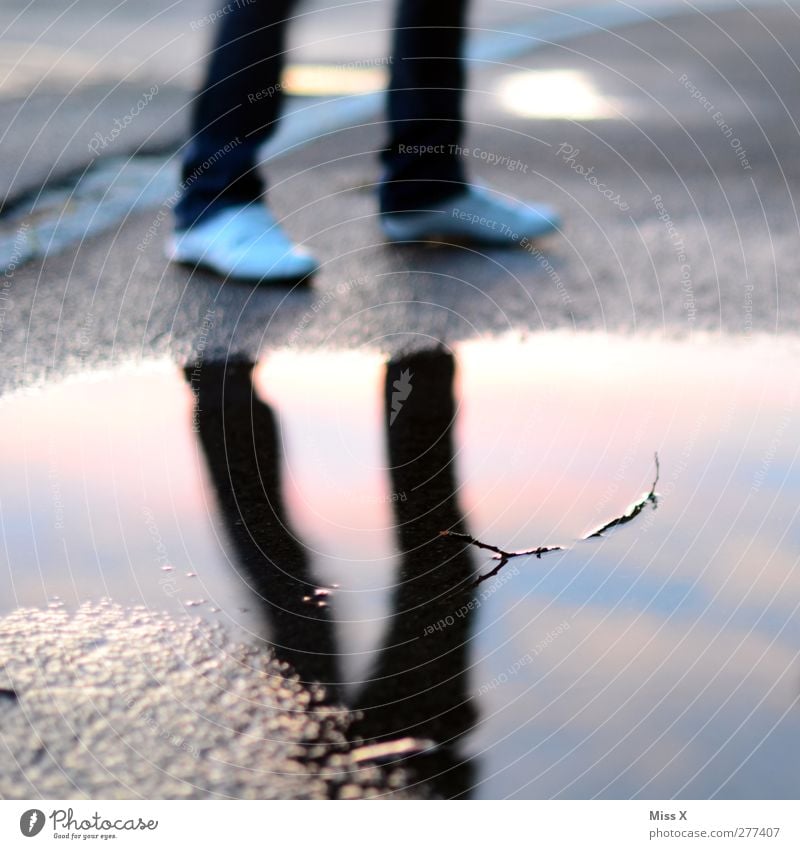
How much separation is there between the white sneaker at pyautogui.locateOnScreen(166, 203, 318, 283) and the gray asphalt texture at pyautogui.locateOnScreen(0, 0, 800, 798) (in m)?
0.03

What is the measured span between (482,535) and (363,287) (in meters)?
0.59

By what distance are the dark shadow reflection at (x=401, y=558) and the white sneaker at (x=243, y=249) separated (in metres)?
0.26

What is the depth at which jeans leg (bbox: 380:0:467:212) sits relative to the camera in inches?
66.7

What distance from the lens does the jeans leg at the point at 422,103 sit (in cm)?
170

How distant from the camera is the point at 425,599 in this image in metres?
0.81

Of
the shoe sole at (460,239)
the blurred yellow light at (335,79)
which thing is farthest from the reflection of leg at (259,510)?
the blurred yellow light at (335,79)

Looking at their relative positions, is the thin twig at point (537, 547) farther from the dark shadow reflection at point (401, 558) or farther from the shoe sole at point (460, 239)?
the shoe sole at point (460, 239)

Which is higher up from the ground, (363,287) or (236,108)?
(236,108)

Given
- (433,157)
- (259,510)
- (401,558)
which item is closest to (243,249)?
(433,157)

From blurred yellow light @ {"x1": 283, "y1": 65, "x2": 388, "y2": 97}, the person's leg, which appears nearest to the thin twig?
the person's leg

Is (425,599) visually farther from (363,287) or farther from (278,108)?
(278,108)

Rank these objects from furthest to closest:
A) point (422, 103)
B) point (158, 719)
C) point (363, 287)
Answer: point (422, 103), point (363, 287), point (158, 719)
